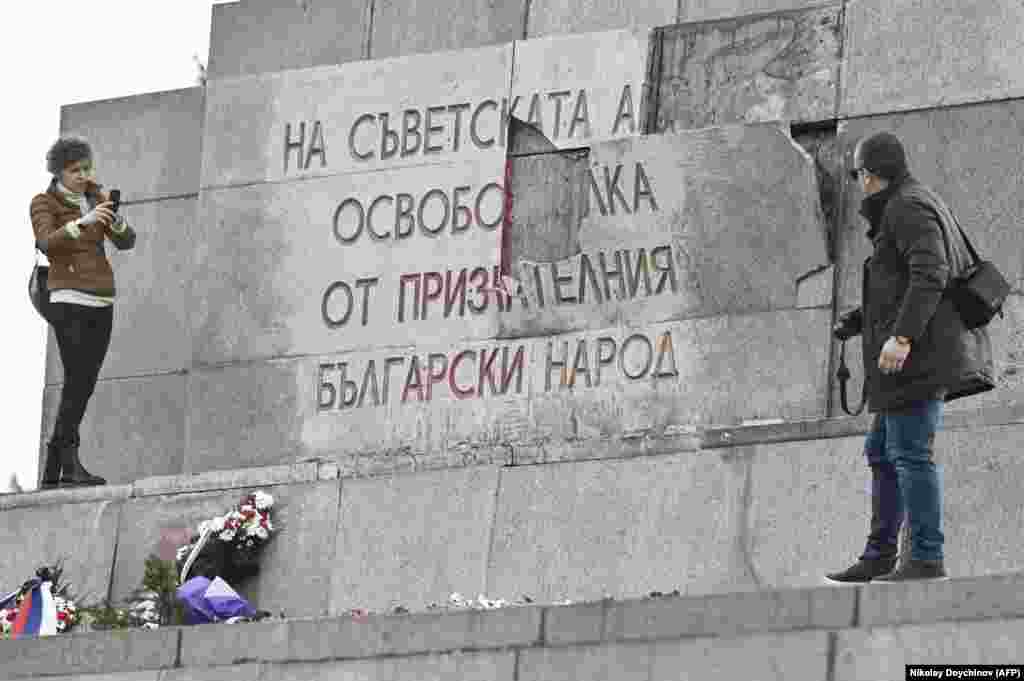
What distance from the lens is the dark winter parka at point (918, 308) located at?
12.2 metres

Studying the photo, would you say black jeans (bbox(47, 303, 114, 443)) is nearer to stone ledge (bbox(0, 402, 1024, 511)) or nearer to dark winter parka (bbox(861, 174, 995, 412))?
stone ledge (bbox(0, 402, 1024, 511))

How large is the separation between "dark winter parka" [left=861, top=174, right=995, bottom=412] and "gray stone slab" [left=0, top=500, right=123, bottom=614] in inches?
211

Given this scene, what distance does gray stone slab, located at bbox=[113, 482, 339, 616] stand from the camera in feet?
51.5

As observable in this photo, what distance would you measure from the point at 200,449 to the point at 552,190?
2.47 metres

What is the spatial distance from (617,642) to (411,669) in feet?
3.15

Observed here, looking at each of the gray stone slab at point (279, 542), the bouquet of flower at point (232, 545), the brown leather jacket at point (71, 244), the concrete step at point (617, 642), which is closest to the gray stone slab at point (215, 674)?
the concrete step at point (617, 642)

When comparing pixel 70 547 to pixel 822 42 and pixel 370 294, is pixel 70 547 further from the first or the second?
pixel 822 42

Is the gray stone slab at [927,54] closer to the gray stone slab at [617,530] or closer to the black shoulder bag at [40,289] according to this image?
the gray stone slab at [617,530]

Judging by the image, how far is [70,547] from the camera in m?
16.5

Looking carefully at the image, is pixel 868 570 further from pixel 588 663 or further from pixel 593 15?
pixel 593 15

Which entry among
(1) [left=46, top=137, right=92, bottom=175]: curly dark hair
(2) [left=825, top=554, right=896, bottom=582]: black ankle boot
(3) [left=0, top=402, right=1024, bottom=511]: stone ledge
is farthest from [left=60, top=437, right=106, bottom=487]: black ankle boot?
(2) [left=825, top=554, right=896, bottom=582]: black ankle boot

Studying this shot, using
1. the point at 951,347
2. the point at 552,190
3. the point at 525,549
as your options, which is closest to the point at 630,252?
the point at 552,190

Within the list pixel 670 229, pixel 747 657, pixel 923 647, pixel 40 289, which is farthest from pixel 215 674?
pixel 40 289

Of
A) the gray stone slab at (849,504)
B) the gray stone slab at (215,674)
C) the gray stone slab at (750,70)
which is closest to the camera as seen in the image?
the gray stone slab at (215,674)
